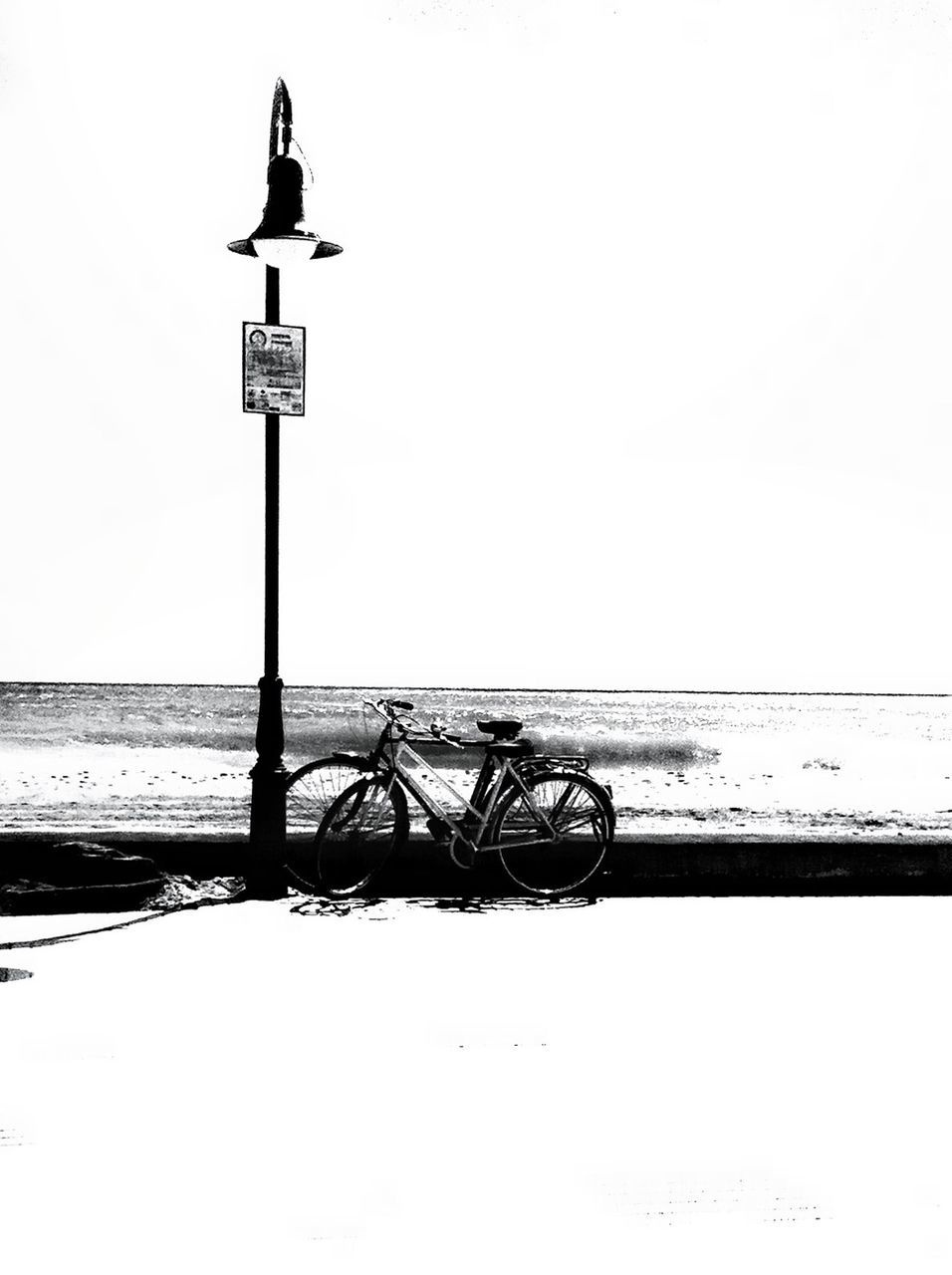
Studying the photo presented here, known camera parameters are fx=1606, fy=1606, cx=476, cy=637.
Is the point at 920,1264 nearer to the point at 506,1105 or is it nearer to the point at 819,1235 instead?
the point at 819,1235

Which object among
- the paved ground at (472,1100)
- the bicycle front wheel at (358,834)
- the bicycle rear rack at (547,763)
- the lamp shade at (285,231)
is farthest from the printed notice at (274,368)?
the paved ground at (472,1100)

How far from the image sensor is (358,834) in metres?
9.75

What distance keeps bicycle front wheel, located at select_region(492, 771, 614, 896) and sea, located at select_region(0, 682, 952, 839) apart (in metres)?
1.67

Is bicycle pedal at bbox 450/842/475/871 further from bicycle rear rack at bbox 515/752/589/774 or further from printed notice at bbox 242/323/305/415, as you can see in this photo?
printed notice at bbox 242/323/305/415

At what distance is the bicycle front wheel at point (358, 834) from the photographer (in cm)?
966

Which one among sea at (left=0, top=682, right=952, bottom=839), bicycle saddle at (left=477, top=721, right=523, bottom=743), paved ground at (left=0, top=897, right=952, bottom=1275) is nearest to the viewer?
paved ground at (left=0, top=897, right=952, bottom=1275)

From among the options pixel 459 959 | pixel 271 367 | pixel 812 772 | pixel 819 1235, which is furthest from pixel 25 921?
pixel 812 772

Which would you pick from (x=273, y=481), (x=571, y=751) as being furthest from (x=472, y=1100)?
(x=571, y=751)

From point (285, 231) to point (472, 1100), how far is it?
19.8 feet

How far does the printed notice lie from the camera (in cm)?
995

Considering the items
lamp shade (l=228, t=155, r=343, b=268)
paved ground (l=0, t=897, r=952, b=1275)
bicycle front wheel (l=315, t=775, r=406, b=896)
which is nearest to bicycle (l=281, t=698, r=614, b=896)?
bicycle front wheel (l=315, t=775, r=406, b=896)

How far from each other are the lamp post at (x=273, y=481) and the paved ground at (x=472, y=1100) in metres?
0.99

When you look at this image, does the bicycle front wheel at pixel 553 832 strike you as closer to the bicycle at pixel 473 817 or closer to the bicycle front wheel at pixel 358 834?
the bicycle at pixel 473 817

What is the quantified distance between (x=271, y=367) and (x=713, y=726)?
74512mm
